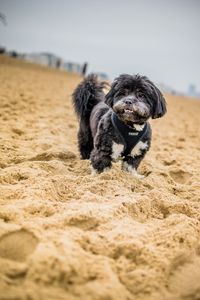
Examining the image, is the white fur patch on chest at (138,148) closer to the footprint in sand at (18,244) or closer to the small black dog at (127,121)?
the small black dog at (127,121)

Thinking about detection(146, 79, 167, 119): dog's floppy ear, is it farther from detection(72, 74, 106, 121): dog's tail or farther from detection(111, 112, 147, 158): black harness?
detection(72, 74, 106, 121): dog's tail

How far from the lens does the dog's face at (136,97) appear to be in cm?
369

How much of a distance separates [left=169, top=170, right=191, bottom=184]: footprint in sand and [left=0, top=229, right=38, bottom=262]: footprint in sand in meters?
2.60

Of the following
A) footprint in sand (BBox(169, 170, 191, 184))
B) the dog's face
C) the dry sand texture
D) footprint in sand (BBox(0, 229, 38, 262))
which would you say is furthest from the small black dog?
footprint in sand (BBox(0, 229, 38, 262))

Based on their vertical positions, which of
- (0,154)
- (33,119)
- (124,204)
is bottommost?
(33,119)

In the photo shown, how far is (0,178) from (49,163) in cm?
79

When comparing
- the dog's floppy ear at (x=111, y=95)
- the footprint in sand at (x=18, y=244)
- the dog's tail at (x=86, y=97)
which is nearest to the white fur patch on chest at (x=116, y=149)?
the dog's floppy ear at (x=111, y=95)

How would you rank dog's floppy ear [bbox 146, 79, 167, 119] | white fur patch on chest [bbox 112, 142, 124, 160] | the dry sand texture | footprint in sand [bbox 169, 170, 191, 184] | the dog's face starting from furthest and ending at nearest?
footprint in sand [bbox 169, 170, 191, 184], white fur patch on chest [bbox 112, 142, 124, 160], dog's floppy ear [bbox 146, 79, 167, 119], the dog's face, the dry sand texture

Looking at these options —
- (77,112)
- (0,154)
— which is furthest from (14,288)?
(77,112)

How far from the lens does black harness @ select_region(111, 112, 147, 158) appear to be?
389 cm

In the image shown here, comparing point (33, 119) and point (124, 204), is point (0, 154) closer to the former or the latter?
point (124, 204)

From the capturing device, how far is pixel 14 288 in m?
1.73

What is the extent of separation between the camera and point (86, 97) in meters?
4.93

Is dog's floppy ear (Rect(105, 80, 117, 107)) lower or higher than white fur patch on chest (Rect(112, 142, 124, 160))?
higher
